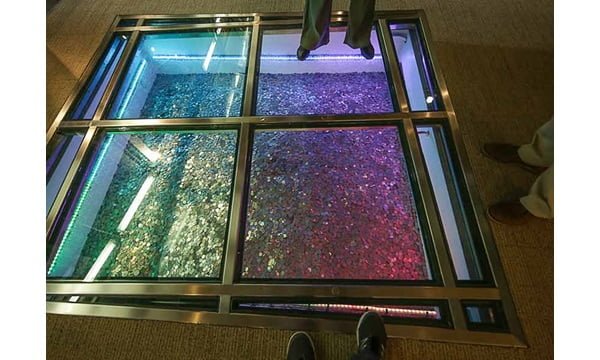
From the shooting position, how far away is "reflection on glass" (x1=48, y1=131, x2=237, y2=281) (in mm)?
1261

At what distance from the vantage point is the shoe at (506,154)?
4.34ft

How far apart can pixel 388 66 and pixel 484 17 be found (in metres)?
0.72

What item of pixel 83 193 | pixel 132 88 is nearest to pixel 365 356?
pixel 83 193

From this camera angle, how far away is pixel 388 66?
1.68m

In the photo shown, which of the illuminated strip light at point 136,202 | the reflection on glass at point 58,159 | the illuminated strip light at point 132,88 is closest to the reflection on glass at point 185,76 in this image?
the illuminated strip light at point 132,88

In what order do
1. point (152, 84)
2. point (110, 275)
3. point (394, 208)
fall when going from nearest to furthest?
point (110, 275) < point (394, 208) < point (152, 84)

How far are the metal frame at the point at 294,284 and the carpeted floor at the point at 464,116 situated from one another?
0.03m

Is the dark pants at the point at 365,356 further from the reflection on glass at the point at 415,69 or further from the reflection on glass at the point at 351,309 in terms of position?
the reflection on glass at the point at 415,69

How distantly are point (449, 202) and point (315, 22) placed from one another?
0.97 meters

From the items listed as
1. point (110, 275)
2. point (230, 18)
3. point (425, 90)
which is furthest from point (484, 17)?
point (110, 275)

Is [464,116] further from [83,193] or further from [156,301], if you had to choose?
[83,193]

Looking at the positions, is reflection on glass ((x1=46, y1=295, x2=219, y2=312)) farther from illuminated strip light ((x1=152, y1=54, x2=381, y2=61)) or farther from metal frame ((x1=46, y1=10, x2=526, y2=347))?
illuminated strip light ((x1=152, y1=54, x2=381, y2=61))

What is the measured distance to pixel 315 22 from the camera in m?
1.48
